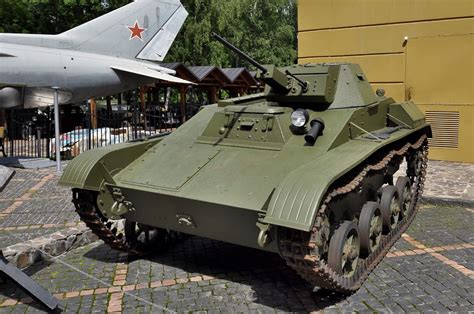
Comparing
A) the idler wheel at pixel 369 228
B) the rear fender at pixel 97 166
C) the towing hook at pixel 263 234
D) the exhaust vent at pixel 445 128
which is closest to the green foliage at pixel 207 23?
the exhaust vent at pixel 445 128

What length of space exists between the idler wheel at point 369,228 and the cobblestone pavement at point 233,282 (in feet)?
0.86

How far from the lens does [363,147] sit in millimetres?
4754

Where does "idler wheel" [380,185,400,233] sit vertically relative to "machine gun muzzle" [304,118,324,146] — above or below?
below

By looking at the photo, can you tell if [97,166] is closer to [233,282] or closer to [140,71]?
[233,282]

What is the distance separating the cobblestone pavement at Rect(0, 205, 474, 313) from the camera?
4.32 meters

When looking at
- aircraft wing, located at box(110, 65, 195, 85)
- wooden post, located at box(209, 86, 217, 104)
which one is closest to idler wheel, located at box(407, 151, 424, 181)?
aircraft wing, located at box(110, 65, 195, 85)

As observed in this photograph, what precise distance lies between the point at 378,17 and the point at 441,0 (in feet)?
4.84

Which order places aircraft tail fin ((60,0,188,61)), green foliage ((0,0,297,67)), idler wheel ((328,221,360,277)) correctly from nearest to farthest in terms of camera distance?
1. idler wheel ((328,221,360,277))
2. aircraft tail fin ((60,0,188,61))
3. green foliage ((0,0,297,67))

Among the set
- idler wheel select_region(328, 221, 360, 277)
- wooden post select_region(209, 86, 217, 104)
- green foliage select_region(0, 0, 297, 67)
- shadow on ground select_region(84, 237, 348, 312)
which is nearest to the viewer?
idler wheel select_region(328, 221, 360, 277)

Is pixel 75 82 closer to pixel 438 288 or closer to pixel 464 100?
pixel 464 100

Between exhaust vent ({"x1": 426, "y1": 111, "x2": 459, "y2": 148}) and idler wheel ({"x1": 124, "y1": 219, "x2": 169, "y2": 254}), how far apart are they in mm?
7884

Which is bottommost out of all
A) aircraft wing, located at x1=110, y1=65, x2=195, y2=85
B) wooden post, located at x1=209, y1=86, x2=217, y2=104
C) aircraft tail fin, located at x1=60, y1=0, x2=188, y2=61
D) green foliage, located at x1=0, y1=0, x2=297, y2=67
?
wooden post, located at x1=209, y1=86, x2=217, y2=104

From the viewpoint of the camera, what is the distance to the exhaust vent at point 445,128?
1127 cm

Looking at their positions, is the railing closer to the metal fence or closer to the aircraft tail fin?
the metal fence
